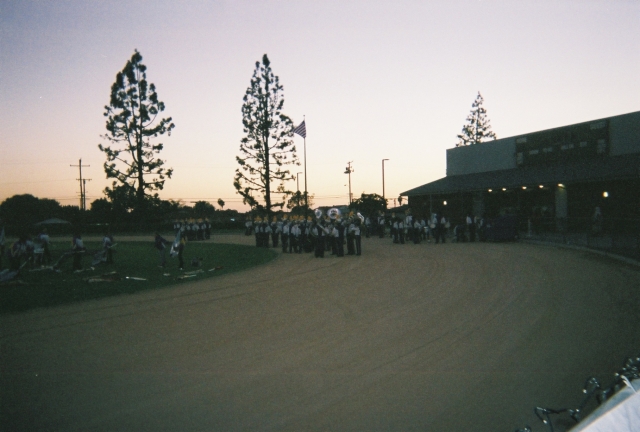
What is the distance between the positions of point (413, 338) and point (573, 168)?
31385 millimetres

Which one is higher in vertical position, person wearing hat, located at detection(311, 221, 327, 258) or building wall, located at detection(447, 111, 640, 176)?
building wall, located at detection(447, 111, 640, 176)

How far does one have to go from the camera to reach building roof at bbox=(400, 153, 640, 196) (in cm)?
2905

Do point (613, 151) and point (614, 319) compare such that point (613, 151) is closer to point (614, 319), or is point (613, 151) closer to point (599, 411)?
point (614, 319)

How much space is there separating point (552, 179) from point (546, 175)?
7.52 feet

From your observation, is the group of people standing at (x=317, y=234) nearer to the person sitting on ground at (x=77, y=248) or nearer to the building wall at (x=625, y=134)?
the person sitting on ground at (x=77, y=248)

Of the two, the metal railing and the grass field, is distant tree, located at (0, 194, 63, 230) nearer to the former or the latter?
the grass field

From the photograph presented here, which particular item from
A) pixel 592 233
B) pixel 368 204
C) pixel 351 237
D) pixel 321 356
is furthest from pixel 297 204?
pixel 321 356

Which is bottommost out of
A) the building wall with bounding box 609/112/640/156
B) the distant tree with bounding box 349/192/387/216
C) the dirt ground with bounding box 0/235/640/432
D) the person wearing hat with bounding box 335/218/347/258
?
the dirt ground with bounding box 0/235/640/432

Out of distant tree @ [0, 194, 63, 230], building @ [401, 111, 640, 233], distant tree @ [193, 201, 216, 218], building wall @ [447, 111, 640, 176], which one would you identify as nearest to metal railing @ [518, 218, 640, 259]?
building @ [401, 111, 640, 233]

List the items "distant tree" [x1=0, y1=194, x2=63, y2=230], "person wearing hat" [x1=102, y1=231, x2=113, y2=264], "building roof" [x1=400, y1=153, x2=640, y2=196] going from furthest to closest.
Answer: "distant tree" [x1=0, y1=194, x2=63, y2=230]
"building roof" [x1=400, y1=153, x2=640, y2=196]
"person wearing hat" [x1=102, y1=231, x2=113, y2=264]

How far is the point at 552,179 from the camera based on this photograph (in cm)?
3184

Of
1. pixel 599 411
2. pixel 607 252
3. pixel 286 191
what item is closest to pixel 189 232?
pixel 286 191

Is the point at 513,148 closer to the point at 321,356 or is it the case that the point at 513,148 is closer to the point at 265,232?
the point at 265,232

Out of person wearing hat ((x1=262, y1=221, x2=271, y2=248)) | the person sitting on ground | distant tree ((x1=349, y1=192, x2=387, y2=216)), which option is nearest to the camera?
the person sitting on ground
